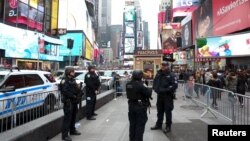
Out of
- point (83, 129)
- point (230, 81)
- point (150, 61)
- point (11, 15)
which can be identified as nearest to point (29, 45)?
point (11, 15)

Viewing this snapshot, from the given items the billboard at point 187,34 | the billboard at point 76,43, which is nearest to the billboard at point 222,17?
the billboard at point 187,34

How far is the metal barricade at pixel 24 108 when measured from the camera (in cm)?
775

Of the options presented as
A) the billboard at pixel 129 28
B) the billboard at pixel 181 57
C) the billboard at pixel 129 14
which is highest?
the billboard at pixel 129 14

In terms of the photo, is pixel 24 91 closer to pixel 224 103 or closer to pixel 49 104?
pixel 49 104

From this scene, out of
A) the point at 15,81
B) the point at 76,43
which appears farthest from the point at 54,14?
the point at 15,81

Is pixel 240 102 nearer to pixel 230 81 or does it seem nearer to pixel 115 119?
pixel 115 119

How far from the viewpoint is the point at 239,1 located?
1319 inches

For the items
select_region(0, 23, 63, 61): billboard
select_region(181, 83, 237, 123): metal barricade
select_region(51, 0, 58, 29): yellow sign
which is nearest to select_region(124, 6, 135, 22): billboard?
select_region(51, 0, 58, 29): yellow sign

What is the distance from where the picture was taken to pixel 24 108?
8.59 metres

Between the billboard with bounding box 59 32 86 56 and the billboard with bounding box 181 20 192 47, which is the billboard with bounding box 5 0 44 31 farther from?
the billboard with bounding box 59 32 86 56

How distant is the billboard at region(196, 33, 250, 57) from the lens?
3081 cm

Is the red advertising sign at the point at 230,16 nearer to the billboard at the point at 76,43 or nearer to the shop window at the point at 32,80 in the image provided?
the shop window at the point at 32,80

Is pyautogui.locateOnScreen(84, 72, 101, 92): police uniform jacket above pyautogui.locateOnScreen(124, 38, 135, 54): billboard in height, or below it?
below

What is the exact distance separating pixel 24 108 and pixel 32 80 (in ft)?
11.1
